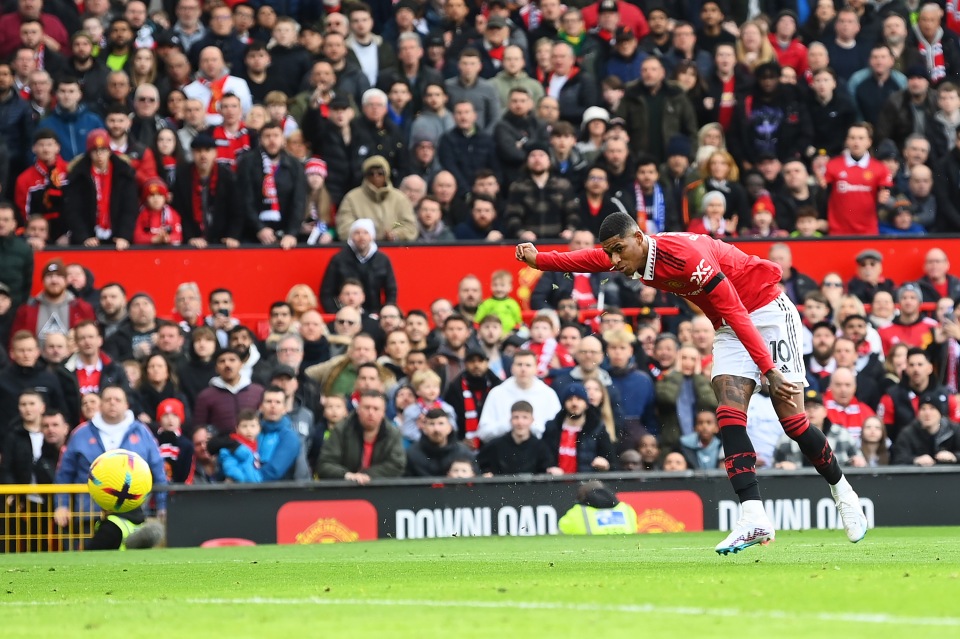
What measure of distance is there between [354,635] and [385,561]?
17.1 ft

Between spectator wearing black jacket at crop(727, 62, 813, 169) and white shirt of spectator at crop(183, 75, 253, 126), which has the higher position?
white shirt of spectator at crop(183, 75, 253, 126)

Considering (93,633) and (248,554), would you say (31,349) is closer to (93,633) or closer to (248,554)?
(248,554)

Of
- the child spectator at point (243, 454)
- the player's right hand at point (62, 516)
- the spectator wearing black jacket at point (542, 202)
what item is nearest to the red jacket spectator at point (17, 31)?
the spectator wearing black jacket at point (542, 202)

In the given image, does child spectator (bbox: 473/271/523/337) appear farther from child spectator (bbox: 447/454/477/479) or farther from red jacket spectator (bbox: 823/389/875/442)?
red jacket spectator (bbox: 823/389/875/442)

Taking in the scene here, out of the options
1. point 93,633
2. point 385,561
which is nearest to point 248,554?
point 385,561

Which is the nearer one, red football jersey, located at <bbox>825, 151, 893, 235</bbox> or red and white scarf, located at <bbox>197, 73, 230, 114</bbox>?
red and white scarf, located at <bbox>197, 73, 230, 114</bbox>

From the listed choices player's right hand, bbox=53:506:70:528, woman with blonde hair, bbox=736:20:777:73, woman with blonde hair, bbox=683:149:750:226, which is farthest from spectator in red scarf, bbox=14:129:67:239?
woman with blonde hair, bbox=736:20:777:73

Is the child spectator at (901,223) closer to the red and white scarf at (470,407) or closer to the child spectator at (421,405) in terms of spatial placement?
the red and white scarf at (470,407)

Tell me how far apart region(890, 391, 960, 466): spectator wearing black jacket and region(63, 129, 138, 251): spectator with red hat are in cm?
914

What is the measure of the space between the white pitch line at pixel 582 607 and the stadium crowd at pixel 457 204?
7.49 metres

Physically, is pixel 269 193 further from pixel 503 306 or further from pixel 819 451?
pixel 819 451

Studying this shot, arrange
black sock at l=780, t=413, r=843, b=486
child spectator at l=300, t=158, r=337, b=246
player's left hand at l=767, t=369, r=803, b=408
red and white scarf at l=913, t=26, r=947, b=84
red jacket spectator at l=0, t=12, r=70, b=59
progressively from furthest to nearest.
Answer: red and white scarf at l=913, t=26, r=947, b=84 → red jacket spectator at l=0, t=12, r=70, b=59 → child spectator at l=300, t=158, r=337, b=246 → black sock at l=780, t=413, r=843, b=486 → player's left hand at l=767, t=369, r=803, b=408

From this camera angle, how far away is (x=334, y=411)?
1692 cm

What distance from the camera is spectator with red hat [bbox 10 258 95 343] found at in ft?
61.4
